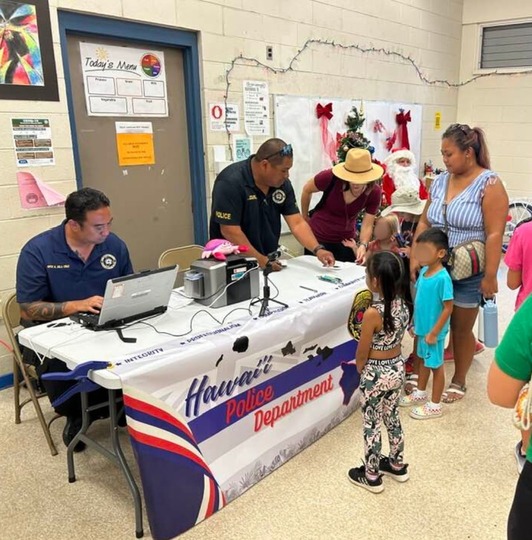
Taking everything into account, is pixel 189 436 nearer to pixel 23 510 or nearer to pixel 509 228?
pixel 23 510

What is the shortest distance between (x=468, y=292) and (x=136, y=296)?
5.65 ft

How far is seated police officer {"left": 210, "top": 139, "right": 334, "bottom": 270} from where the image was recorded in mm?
2684

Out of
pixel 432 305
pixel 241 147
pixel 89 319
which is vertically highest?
pixel 241 147

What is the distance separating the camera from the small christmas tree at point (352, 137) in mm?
4355

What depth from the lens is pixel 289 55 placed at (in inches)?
172

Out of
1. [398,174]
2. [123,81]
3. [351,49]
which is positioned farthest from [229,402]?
[351,49]

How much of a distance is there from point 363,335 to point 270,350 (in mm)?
404

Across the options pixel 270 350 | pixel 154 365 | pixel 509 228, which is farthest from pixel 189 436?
pixel 509 228

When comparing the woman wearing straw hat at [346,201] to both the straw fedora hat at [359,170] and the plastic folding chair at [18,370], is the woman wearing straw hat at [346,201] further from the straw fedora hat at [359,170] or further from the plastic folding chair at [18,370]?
the plastic folding chair at [18,370]

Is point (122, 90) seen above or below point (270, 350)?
above

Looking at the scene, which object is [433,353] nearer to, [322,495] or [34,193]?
[322,495]

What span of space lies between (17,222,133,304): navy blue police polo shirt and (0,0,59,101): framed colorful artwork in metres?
1.06

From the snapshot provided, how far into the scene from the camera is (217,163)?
3.93m

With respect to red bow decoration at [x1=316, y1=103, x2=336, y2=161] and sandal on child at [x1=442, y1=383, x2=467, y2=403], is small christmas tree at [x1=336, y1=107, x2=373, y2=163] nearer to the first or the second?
red bow decoration at [x1=316, y1=103, x2=336, y2=161]
